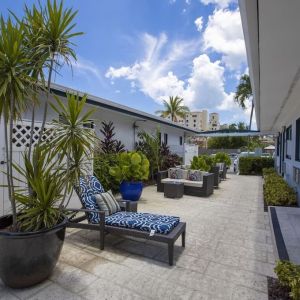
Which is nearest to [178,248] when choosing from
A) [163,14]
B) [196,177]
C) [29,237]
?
[29,237]

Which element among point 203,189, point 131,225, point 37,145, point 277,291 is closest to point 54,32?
point 37,145

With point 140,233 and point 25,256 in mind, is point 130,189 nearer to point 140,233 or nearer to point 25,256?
point 140,233

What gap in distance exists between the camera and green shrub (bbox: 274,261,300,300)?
2369 millimetres

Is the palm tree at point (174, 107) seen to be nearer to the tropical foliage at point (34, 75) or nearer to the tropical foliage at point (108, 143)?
the tropical foliage at point (108, 143)

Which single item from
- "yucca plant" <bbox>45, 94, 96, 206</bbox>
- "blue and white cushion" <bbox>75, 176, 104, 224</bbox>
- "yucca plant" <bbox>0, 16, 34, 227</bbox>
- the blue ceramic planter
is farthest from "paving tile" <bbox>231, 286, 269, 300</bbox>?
the blue ceramic planter

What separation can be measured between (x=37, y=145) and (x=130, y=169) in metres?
4.60


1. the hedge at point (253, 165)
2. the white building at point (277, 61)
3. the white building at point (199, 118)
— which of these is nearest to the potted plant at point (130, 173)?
the white building at point (277, 61)

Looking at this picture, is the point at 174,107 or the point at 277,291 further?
the point at 174,107

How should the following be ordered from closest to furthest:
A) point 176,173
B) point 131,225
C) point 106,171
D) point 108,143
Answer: point 131,225 → point 106,171 → point 108,143 → point 176,173

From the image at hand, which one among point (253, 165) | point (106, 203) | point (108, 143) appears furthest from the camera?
point (253, 165)

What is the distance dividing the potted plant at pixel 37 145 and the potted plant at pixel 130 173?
4.01 m

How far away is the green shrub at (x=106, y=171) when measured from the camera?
26.2ft

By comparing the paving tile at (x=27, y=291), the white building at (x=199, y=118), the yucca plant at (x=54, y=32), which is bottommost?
the paving tile at (x=27, y=291)

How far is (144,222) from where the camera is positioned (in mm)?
4023
